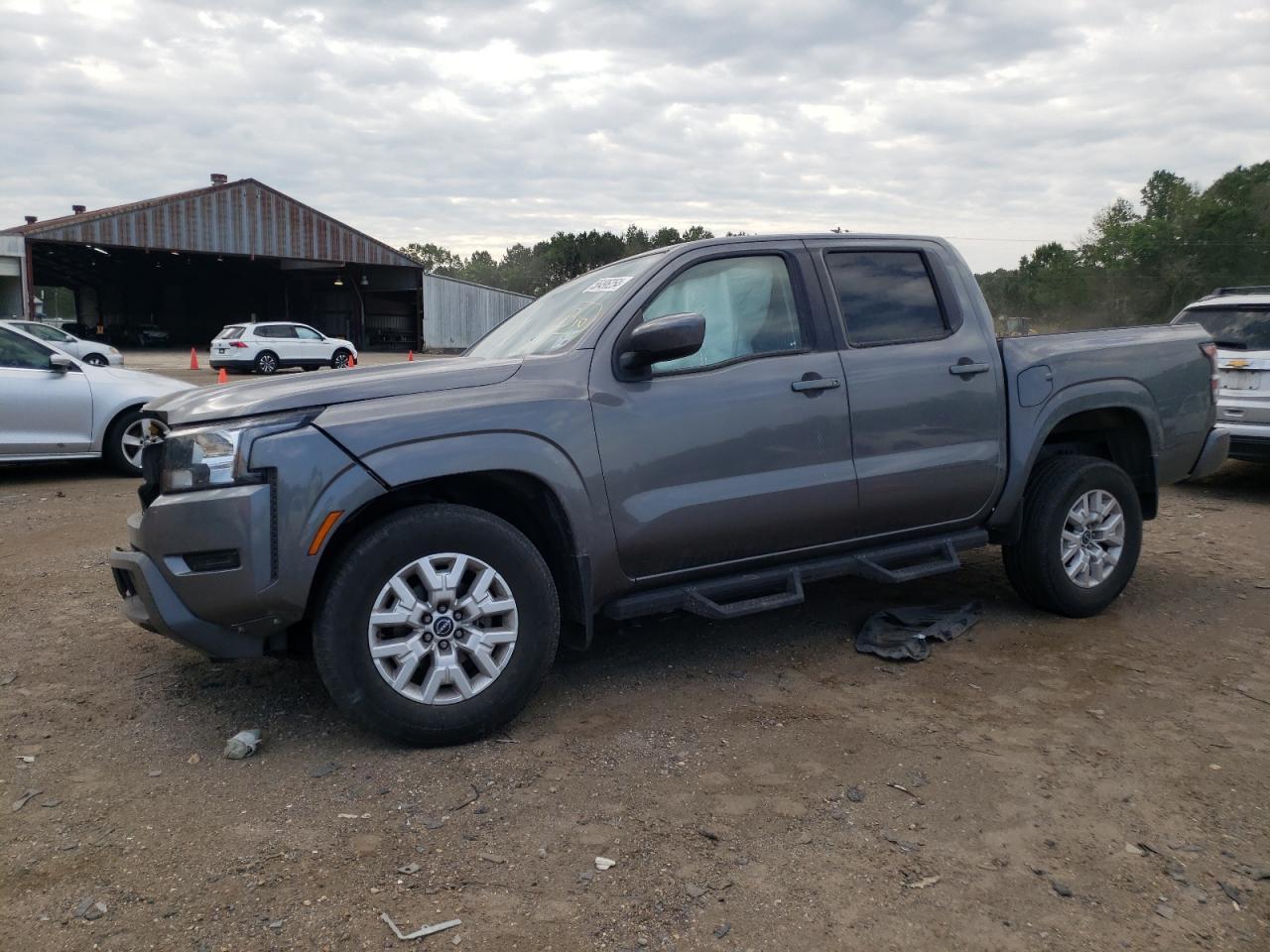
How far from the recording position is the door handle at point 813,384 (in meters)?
4.21

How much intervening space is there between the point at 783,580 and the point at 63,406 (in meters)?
7.50

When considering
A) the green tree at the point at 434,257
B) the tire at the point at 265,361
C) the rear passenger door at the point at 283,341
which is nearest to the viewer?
the tire at the point at 265,361

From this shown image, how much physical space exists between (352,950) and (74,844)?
3.60 feet

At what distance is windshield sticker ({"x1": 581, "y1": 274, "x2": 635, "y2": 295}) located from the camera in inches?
167

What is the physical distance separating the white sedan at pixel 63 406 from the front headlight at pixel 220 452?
5.49m

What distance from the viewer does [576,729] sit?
148 inches

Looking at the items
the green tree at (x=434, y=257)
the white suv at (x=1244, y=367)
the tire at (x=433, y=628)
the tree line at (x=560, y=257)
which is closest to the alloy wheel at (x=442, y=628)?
the tire at (x=433, y=628)

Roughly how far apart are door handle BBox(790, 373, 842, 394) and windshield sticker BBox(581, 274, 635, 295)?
0.86m

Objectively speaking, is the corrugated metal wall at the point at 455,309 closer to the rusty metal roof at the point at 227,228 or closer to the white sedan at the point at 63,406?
the rusty metal roof at the point at 227,228

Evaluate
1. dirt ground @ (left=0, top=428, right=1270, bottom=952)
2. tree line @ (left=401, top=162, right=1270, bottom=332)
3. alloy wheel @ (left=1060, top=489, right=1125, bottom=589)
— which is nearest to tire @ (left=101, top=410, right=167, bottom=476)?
dirt ground @ (left=0, top=428, right=1270, bottom=952)

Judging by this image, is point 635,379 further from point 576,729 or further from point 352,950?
point 352,950

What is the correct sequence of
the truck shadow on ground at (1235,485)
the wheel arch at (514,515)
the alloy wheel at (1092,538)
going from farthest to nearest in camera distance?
the truck shadow on ground at (1235,485), the alloy wheel at (1092,538), the wheel arch at (514,515)

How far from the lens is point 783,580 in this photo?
425 cm

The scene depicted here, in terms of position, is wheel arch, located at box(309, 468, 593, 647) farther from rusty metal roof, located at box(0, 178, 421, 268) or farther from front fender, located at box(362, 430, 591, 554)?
rusty metal roof, located at box(0, 178, 421, 268)
